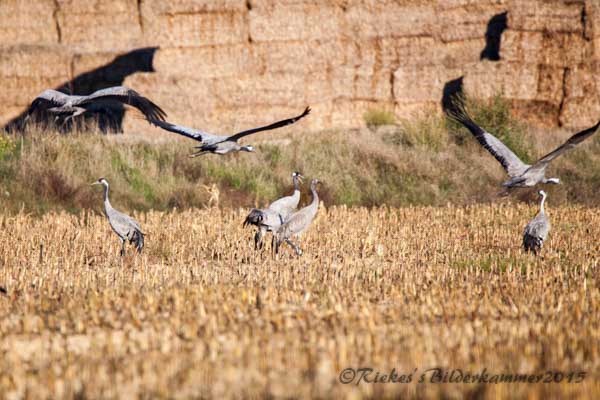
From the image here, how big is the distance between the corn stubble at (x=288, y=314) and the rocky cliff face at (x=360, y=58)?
1180cm

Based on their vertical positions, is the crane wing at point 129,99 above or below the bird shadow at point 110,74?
above

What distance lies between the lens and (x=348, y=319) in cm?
795

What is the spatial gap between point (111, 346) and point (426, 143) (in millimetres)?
16321

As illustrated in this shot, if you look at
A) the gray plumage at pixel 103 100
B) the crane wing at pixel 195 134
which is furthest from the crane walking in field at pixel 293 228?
the gray plumage at pixel 103 100

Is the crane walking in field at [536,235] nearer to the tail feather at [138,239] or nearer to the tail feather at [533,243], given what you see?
the tail feather at [533,243]

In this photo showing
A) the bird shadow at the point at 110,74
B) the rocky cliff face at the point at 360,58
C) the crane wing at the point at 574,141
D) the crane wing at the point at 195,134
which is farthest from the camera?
the bird shadow at the point at 110,74

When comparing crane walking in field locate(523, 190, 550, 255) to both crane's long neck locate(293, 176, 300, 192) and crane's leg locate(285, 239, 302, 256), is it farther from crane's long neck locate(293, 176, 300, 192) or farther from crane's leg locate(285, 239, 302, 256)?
crane's long neck locate(293, 176, 300, 192)

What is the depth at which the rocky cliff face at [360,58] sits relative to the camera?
2492 centimetres

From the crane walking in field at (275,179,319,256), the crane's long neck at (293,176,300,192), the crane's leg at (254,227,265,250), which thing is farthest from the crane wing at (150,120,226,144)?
the crane walking in field at (275,179,319,256)

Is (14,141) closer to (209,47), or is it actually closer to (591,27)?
(209,47)

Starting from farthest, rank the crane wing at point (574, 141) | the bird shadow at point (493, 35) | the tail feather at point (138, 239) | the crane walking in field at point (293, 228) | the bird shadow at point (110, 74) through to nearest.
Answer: the bird shadow at point (110, 74)
the bird shadow at point (493, 35)
the crane walking in field at point (293, 228)
the tail feather at point (138, 239)
the crane wing at point (574, 141)

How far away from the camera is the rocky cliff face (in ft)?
81.8

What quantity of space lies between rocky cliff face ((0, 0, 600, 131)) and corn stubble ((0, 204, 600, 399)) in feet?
38.7

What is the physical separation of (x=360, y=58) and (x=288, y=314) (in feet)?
66.4
